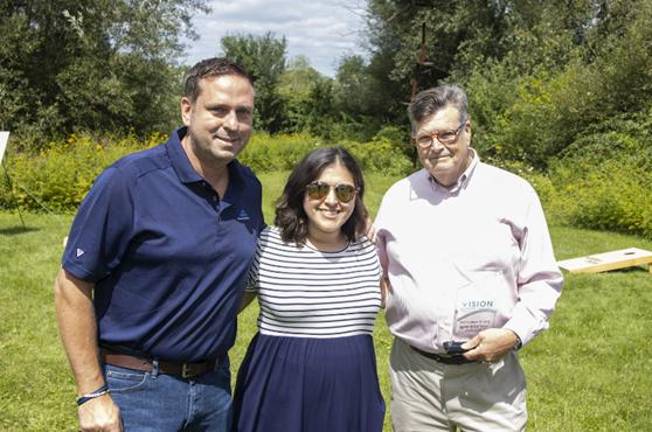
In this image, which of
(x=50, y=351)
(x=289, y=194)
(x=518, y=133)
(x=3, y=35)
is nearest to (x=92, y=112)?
(x=3, y=35)

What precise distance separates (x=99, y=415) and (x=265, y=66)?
34.2m

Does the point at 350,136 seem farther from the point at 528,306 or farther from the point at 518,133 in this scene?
the point at 528,306

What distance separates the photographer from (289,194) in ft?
8.67

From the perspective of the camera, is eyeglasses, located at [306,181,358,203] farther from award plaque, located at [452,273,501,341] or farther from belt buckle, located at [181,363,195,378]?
belt buckle, located at [181,363,195,378]

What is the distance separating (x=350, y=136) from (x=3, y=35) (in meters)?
14.2

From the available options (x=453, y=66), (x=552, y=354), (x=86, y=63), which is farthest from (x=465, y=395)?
(x=453, y=66)

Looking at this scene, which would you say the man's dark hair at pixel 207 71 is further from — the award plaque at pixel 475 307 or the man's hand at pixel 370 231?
the award plaque at pixel 475 307

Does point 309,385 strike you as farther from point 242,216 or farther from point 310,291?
point 242,216

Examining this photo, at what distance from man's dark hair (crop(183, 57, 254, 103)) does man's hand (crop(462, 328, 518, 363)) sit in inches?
48.5

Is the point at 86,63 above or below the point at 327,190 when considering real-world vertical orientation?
above

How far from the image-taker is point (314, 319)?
245 cm

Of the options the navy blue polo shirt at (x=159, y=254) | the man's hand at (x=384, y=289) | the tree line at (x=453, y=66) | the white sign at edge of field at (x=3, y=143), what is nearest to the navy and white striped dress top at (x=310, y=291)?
the man's hand at (x=384, y=289)

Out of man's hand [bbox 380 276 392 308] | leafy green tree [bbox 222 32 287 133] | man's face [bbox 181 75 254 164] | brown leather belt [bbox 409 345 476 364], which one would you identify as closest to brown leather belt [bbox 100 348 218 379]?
man's face [bbox 181 75 254 164]

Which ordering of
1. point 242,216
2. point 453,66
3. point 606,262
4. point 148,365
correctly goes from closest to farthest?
point 148,365 → point 242,216 → point 606,262 → point 453,66
